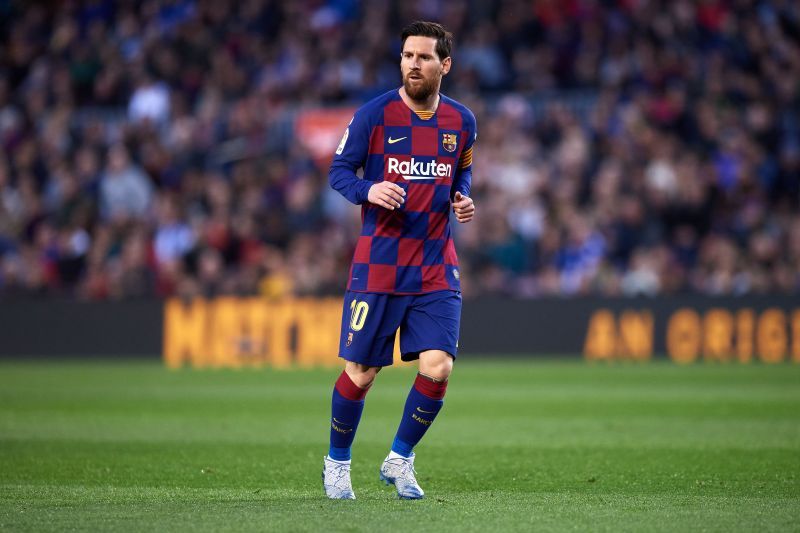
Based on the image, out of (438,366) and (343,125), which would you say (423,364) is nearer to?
(438,366)

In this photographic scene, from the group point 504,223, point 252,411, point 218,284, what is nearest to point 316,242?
point 218,284

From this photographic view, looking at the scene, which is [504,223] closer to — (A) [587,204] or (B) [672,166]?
(A) [587,204]

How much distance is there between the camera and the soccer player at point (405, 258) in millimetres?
6680

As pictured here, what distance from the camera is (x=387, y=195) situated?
6.44 m

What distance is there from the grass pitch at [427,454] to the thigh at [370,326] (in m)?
0.75

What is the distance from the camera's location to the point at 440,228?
6.81m

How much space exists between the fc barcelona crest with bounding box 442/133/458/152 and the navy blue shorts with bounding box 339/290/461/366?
0.77 meters

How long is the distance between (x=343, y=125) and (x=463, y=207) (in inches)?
551

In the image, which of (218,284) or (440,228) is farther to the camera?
(218,284)

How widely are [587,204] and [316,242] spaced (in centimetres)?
425

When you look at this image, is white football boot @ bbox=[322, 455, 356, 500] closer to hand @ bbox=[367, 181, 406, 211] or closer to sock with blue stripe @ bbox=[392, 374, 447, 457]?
sock with blue stripe @ bbox=[392, 374, 447, 457]

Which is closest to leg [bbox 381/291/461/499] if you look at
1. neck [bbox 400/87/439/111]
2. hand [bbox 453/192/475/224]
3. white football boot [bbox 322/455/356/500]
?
white football boot [bbox 322/455/356/500]

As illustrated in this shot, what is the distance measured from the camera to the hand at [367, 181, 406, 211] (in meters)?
6.44

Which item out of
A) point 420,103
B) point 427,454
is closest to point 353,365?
point 420,103
